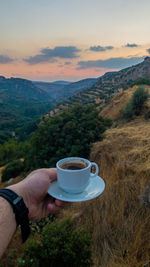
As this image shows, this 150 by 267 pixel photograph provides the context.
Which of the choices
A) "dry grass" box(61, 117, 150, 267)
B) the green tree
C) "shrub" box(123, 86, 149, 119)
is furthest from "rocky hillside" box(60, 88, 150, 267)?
"shrub" box(123, 86, 149, 119)

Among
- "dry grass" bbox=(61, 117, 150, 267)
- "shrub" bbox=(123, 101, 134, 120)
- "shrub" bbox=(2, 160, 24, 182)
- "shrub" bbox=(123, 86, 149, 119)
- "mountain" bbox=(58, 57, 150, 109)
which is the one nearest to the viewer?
"dry grass" bbox=(61, 117, 150, 267)

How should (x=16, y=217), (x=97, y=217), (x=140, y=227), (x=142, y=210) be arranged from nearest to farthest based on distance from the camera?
(x=16, y=217) < (x=140, y=227) < (x=142, y=210) < (x=97, y=217)

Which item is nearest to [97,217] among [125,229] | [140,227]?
[125,229]

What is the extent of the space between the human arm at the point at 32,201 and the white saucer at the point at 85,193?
7.8 inches

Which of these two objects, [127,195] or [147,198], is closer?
[147,198]

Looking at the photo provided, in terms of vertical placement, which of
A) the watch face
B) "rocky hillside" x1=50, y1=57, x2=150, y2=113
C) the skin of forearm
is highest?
"rocky hillside" x1=50, y1=57, x2=150, y2=113

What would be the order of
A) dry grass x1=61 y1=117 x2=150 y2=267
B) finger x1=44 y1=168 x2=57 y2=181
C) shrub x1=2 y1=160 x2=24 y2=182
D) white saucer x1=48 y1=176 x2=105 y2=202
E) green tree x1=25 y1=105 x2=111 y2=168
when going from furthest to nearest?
shrub x1=2 y1=160 x2=24 y2=182 < green tree x1=25 y1=105 x2=111 y2=168 < dry grass x1=61 y1=117 x2=150 y2=267 < finger x1=44 y1=168 x2=57 y2=181 < white saucer x1=48 y1=176 x2=105 y2=202

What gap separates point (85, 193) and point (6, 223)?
0.64m

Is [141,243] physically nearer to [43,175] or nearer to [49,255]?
[49,255]

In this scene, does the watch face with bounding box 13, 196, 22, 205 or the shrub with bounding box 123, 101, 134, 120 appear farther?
the shrub with bounding box 123, 101, 134, 120

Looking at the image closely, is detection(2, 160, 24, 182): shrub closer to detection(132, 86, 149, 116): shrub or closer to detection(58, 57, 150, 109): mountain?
detection(132, 86, 149, 116): shrub

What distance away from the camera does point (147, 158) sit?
130 inches

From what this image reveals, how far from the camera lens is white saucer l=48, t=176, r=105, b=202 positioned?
1164 mm

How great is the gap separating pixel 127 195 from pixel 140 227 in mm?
505
